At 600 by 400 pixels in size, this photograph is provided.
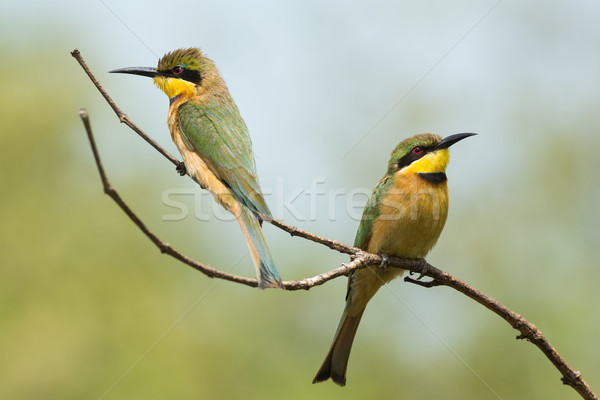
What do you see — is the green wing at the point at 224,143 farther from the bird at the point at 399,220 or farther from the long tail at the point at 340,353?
the long tail at the point at 340,353

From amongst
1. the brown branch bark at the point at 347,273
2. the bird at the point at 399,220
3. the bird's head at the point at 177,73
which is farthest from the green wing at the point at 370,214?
the bird's head at the point at 177,73

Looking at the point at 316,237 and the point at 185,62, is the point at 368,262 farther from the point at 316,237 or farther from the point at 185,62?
the point at 185,62

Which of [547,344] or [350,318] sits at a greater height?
[547,344]

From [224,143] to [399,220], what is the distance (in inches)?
39.0

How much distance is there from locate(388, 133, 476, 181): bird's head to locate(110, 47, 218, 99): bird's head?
1270 mm

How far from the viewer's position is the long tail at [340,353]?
2949 millimetres

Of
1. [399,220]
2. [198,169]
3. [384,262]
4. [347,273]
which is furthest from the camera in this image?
[198,169]

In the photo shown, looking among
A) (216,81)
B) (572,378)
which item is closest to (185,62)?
(216,81)

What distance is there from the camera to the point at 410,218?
9.77 feet

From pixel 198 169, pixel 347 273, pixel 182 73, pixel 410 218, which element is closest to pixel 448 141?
pixel 410 218

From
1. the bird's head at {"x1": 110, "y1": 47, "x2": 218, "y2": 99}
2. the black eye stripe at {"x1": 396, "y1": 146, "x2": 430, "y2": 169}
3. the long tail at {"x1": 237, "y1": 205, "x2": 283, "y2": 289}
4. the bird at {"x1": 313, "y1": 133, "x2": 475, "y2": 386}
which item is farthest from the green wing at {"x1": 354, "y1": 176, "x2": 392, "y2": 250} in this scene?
the bird's head at {"x1": 110, "y1": 47, "x2": 218, "y2": 99}

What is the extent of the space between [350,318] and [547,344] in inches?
56.0

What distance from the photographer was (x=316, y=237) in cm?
203

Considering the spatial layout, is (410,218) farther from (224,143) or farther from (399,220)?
(224,143)
